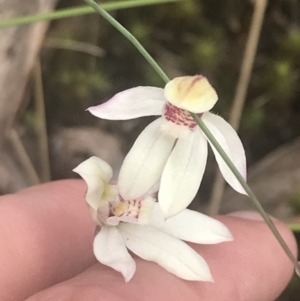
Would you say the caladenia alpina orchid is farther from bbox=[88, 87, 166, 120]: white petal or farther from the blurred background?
the blurred background

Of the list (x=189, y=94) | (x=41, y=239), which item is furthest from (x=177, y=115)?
(x=41, y=239)

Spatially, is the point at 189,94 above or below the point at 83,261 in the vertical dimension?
above

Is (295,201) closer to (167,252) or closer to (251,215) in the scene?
(251,215)

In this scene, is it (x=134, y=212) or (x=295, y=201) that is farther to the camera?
(x=295, y=201)

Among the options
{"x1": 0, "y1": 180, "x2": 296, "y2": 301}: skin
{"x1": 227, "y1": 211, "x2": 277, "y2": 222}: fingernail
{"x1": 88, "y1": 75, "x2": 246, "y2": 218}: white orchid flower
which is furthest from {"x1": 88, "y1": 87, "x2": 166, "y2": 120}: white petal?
{"x1": 227, "y1": 211, "x2": 277, "y2": 222}: fingernail

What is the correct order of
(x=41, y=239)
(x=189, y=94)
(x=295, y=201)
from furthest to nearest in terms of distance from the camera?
(x=295, y=201) → (x=41, y=239) → (x=189, y=94)

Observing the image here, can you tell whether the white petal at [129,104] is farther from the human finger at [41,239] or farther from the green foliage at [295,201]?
the green foliage at [295,201]

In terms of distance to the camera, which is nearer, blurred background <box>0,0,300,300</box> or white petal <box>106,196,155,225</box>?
white petal <box>106,196,155,225</box>
